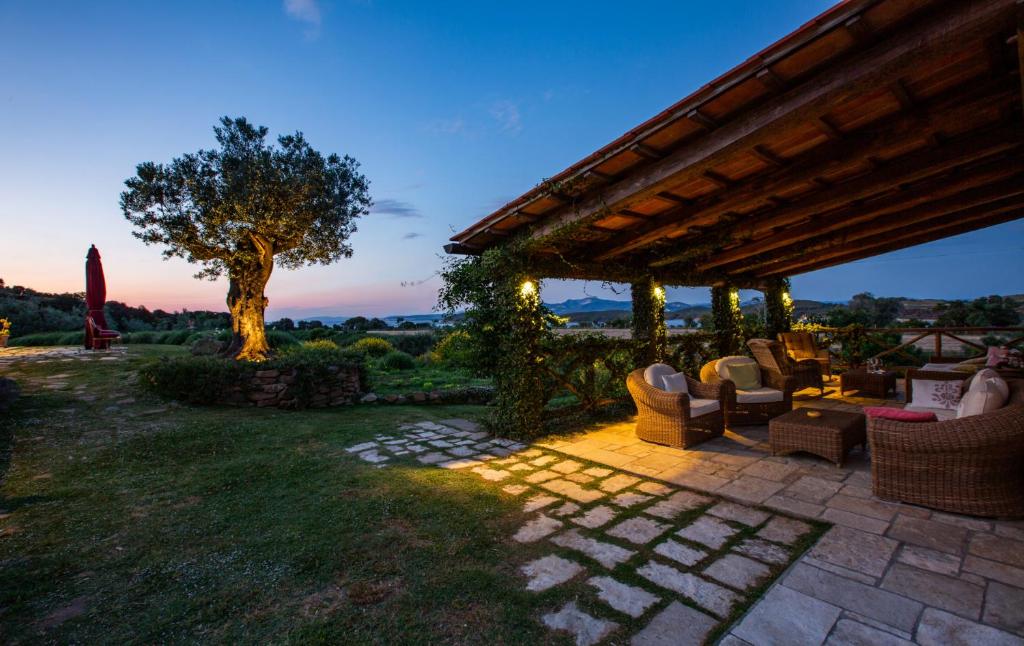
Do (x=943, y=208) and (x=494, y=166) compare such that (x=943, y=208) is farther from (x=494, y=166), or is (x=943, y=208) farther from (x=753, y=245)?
(x=494, y=166)

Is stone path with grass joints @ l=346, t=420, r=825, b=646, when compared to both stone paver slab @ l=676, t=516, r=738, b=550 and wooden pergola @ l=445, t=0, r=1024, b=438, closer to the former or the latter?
stone paver slab @ l=676, t=516, r=738, b=550

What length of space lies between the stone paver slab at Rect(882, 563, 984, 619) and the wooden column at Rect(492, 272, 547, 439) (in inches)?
150

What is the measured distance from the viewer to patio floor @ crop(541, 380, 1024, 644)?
1.90m

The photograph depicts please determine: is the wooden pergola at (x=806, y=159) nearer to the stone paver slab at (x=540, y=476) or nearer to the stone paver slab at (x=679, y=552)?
the stone paver slab at (x=540, y=476)

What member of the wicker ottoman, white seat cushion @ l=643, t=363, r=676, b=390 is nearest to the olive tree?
white seat cushion @ l=643, t=363, r=676, b=390

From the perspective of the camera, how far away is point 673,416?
490 cm

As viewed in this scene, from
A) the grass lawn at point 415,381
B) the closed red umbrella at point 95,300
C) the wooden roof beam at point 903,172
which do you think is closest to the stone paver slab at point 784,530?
the wooden roof beam at point 903,172

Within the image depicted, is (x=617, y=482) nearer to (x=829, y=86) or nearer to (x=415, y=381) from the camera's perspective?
(x=829, y=86)

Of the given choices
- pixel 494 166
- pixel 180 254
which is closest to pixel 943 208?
pixel 494 166

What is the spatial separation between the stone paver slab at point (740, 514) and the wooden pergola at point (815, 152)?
2.78 m

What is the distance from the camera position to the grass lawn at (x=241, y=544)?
2023 mm

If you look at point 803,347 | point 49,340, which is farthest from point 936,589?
point 49,340

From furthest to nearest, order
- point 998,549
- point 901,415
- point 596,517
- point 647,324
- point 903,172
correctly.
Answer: point 647,324 < point 903,172 < point 901,415 < point 596,517 < point 998,549

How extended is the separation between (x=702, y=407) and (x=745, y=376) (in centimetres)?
176
